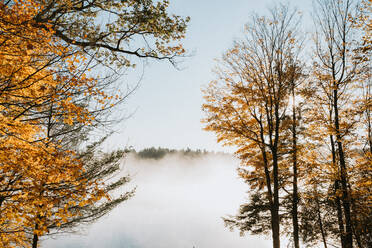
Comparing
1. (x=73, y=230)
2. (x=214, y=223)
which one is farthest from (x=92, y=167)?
(x=214, y=223)

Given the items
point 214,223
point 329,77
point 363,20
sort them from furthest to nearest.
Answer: point 214,223 → point 329,77 → point 363,20

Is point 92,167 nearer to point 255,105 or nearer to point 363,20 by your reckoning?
point 255,105

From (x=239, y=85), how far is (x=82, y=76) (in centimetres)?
647

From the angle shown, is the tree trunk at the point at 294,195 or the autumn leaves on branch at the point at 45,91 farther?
the tree trunk at the point at 294,195

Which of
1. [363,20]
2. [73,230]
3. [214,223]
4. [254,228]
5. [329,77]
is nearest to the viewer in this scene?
[363,20]

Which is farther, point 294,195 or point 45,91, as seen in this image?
point 294,195

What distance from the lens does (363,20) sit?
6375 mm

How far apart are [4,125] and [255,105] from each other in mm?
7991

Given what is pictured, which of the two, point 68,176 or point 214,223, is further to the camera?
point 214,223

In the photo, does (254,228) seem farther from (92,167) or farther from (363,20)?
(363,20)

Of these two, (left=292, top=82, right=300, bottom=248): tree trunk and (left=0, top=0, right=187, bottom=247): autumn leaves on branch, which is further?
(left=292, top=82, right=300, bottom=248): tree trunk

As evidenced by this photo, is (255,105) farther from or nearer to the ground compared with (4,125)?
farther from the ground

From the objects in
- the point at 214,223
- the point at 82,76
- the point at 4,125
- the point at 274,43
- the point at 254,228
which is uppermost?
the point at 274,43

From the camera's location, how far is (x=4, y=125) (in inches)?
140
